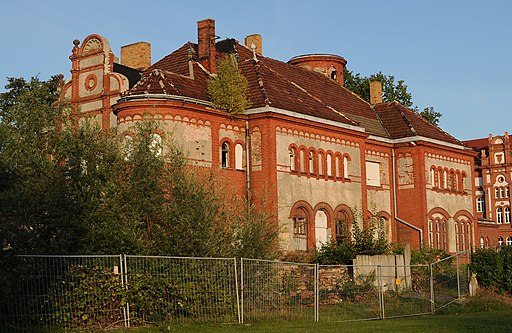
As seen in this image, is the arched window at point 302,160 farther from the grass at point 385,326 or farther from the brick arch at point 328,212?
the grass at point 385,326

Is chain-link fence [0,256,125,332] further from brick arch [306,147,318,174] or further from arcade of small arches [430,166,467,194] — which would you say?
arcade of small arches [430,166,467,194]

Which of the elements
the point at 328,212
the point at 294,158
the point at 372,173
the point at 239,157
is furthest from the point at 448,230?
the point at 239,157

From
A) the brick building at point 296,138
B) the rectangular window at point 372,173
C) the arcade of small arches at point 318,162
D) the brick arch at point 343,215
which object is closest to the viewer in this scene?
the brick building at point 296,138

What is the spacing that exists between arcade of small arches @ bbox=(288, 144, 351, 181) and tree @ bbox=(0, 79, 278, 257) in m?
13.5

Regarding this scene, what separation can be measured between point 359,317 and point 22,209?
10439mm

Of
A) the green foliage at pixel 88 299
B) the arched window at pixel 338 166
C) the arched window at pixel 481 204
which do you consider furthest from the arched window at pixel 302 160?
the arched window at pixel 481 204

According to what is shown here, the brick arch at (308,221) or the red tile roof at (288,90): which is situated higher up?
the red tile roof at (288,90)

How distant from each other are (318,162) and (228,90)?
20.8ft

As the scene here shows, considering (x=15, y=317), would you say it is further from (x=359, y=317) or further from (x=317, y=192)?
(x=317, y=192)

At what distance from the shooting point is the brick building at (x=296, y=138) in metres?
36.7

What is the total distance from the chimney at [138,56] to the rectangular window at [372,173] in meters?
14.3

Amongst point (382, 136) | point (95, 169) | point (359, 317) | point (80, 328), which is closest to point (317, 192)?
point (382, 136)

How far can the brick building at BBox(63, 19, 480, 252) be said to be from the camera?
3672 centimetres

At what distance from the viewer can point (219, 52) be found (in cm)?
4472
